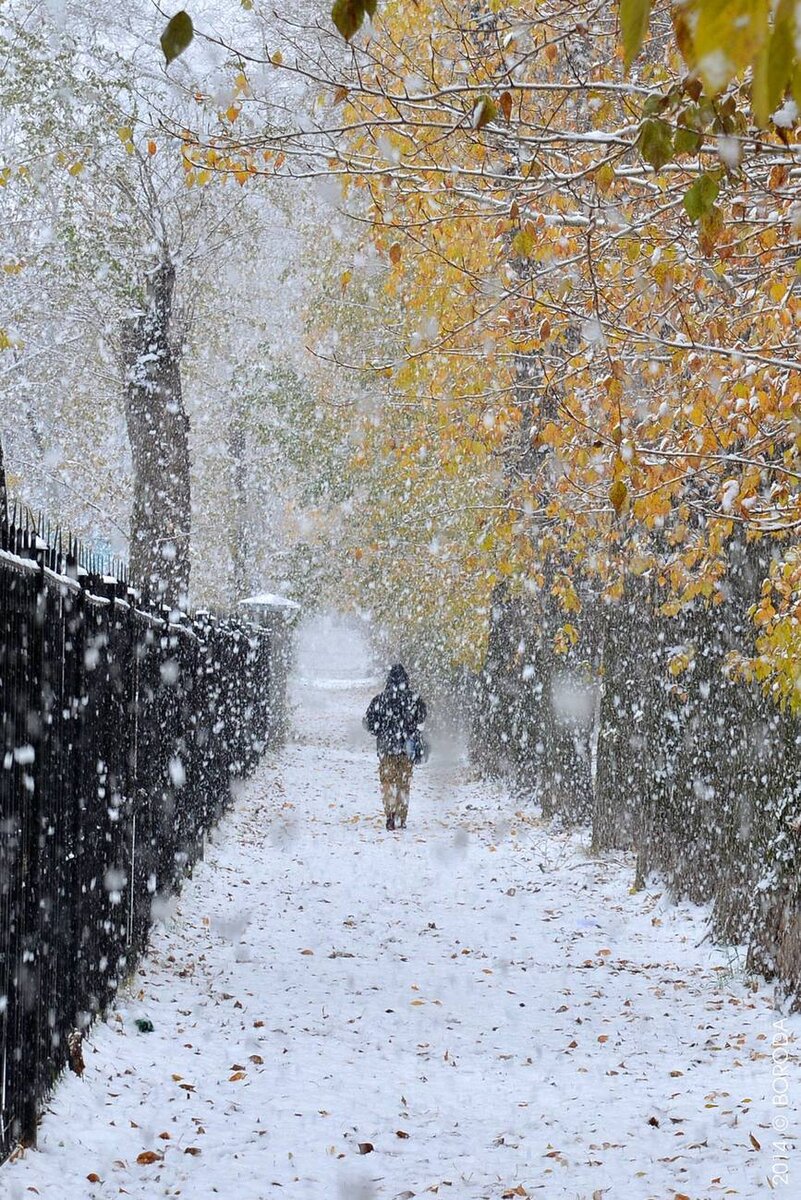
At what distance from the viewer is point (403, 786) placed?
1587 centimetres

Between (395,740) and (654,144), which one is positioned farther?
(395,740)

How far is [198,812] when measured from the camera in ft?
38.7

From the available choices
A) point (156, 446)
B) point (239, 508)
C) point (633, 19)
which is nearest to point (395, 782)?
point (156, 446)

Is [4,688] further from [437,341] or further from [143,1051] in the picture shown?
[437,341]

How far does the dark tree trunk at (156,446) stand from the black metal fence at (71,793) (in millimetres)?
6510

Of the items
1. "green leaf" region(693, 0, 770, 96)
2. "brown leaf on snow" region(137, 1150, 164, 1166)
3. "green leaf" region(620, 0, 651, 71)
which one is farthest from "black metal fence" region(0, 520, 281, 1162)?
"green leaf" region(693, 0, 770, 96)

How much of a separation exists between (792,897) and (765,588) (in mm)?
1965

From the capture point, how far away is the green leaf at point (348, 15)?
2.05 metres

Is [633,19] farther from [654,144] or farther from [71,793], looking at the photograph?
[71,793]

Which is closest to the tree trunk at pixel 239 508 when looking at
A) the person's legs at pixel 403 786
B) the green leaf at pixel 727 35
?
the person's legs at pixel 403 786

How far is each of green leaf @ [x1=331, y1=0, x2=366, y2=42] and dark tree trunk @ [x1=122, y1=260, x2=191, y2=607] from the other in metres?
14.3

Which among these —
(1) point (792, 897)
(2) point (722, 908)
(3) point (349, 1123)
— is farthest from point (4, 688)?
(2) point (722, 908)

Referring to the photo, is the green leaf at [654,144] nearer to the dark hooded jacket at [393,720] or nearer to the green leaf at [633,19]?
the green leaf at [633,19]

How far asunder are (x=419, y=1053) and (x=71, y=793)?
8.79ft
